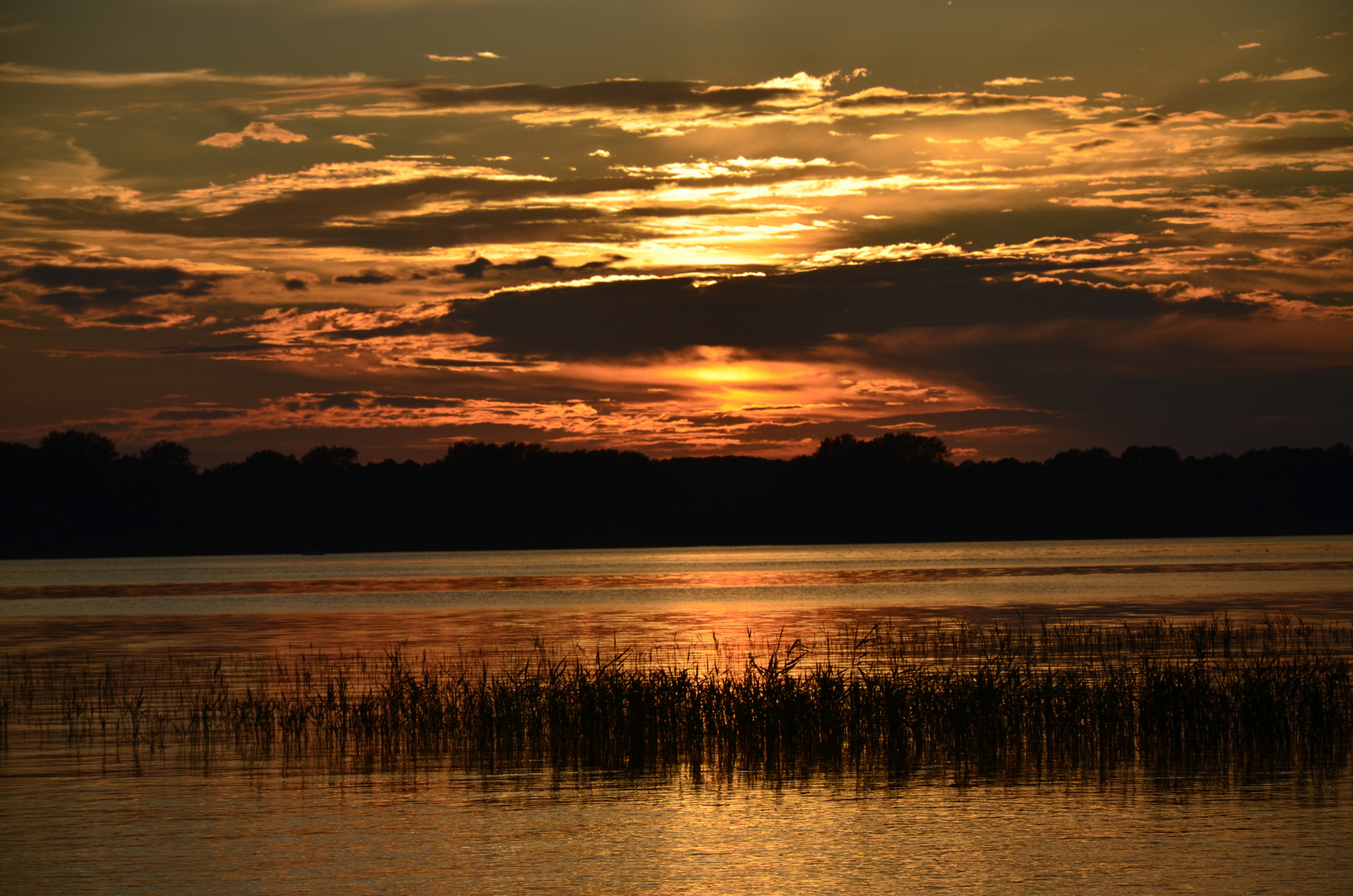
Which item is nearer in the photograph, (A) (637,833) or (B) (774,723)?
(A) (637,833)

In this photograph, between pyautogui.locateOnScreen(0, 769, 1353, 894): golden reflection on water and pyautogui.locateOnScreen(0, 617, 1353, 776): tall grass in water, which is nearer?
pyautogui.locateOnScreen(0, 769, 1353, 894): golden reflection on water

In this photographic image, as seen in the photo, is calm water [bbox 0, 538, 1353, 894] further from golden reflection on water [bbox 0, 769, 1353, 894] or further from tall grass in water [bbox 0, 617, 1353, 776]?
tall grass in water [bbox 0, 617, 1353, 776]

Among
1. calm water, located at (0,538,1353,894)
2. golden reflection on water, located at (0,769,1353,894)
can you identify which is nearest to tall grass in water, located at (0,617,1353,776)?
calm water, located at (0,538,1353,894)

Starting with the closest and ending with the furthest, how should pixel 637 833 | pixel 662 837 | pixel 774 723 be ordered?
pixel 662 837, pixel 637 833, pixel 774 723

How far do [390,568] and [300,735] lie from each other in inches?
4539

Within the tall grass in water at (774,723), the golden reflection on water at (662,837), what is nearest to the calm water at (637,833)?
the golden reflection on water at (662,837)

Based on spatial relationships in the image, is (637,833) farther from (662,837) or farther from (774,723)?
(774,723)

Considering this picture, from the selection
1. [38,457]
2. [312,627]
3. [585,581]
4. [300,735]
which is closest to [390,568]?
[585,581]

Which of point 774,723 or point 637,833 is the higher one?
point 774,723

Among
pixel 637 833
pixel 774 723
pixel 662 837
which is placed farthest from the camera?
pixel 774 723

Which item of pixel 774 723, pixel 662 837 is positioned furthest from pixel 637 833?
pixel 774 723

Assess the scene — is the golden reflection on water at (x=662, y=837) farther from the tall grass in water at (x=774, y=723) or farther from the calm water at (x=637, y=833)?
the tall grass in water at (x=774, y=723)

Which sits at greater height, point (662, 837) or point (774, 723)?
point (774, 723)

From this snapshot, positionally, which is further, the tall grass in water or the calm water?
the tall grass in water
